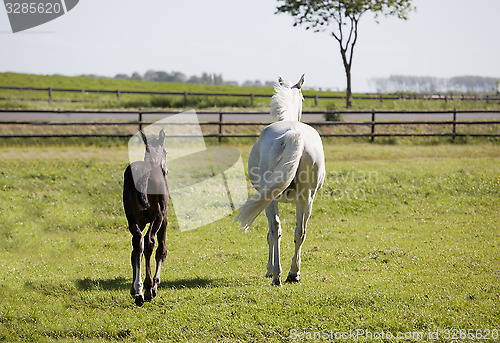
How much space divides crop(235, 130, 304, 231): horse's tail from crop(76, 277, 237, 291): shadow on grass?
1507mm

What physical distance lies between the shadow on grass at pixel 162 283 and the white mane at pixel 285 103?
259 centimetres

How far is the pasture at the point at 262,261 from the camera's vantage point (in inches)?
212

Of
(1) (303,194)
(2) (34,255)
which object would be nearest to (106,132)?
(2) (34,255)

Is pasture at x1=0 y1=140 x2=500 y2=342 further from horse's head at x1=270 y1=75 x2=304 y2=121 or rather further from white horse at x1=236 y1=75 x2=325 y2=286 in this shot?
horse's head at x1=270 y1=75 x2=304 y2=121

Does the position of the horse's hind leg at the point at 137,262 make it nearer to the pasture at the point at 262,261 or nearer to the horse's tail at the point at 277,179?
the pasture at the point at 262,261

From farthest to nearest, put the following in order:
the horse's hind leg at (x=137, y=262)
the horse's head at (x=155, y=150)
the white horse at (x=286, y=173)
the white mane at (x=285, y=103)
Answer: the white mane at (x=285, y=103), the white horse at (x=286, y=173), the horse's head at (x=155, y=150), the horse's hind leg at (x=137, y=262)

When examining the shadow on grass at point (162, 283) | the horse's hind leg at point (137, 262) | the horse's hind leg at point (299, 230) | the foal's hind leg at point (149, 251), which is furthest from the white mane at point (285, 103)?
the horse's hind leg at point (137, 262)

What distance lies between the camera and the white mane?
743cm

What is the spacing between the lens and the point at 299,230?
685 cm

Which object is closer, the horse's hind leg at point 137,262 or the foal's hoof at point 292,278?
the horse's hind leg at point 137,262

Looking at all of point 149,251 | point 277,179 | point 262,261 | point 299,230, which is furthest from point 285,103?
point 149,251

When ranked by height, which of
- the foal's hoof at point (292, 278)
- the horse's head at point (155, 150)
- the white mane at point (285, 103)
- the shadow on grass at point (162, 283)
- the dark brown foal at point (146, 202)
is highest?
the white mane at point (285, 103)

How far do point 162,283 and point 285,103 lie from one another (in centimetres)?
325

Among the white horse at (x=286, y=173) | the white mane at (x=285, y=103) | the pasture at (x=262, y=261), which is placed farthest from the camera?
the white mane at (x=285, y=103)
